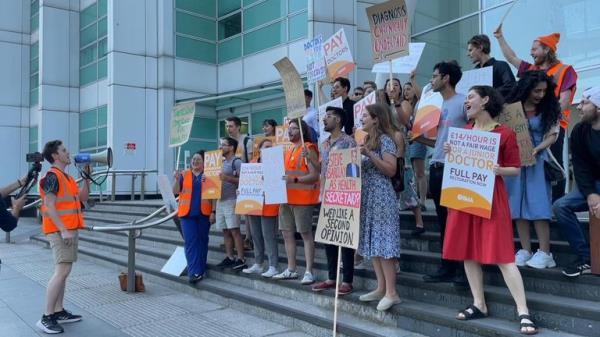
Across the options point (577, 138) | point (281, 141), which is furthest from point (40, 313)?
point (577, 138)

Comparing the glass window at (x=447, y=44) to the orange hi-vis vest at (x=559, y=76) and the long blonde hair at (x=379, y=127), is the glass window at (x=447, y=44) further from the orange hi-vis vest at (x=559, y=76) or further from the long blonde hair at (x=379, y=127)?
the long blonde hair at (x=379, y=127)

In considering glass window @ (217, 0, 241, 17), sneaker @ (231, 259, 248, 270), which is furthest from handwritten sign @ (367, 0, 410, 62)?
glass window @ (217, 0, 241, 17)

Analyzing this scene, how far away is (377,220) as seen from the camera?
16.8ft

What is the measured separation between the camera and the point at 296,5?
16.9 metres

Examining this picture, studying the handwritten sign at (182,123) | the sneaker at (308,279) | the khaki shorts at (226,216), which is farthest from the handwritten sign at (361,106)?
the handwritten sign at (182,123)

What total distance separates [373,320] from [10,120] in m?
26.3

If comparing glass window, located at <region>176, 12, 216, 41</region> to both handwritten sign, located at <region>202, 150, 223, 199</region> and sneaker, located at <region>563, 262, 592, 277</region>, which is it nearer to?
handwritten sign, located at <region>202, 150, 223, 199</region>

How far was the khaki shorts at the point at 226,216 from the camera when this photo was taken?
7.23 m

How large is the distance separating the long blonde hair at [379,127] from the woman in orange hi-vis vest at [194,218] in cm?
307

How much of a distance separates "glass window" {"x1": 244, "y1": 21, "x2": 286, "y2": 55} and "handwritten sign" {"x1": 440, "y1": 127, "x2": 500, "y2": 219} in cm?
1348

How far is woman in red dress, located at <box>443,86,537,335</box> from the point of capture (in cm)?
423

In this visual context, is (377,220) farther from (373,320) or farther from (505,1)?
(505,1)

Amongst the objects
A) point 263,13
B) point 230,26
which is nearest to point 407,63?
point 263,13

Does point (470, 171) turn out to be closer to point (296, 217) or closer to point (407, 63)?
point (296, 217)
